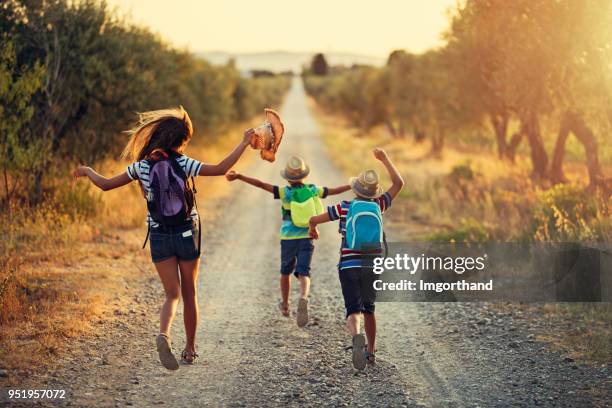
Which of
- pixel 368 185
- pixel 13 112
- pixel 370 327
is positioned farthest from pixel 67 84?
pixel 370 327

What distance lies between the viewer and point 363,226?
5.66m

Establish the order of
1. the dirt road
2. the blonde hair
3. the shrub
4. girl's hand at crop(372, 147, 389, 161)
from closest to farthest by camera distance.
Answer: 1. the dirt road
2. the blonde hair
3. girl's hand at crop(372, 147, 389, 161)
4. the shrub

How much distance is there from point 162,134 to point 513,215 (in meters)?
8.34

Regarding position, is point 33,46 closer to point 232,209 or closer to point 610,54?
point 232,209

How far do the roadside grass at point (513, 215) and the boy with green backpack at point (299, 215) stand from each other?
8.21 ft

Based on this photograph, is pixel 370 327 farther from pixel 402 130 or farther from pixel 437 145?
pixel 402 130

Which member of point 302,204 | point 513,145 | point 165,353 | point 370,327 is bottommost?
point 165,353

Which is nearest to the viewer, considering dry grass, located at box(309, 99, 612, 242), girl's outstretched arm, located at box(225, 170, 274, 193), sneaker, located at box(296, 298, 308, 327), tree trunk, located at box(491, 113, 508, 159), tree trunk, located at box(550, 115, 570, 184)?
girl's outstretched arm, located at box(225, 170, 274, 193)

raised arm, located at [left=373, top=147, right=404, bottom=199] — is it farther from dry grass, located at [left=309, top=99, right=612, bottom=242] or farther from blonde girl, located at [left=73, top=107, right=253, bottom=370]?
dry grass, located at [left=309, top=99, right=612, bottom=242]

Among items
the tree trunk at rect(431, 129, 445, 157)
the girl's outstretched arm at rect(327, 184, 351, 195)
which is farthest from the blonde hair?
the tree trunk at rect(431, 129, 445, 157)

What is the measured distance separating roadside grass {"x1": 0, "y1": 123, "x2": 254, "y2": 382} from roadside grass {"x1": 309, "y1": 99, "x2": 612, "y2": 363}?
4853 mm

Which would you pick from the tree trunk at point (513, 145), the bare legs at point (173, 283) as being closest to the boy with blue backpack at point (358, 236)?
the bare legs at point (173, 283)

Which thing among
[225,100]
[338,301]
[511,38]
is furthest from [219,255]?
[225,100]

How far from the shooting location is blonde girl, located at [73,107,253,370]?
537 centimetres
